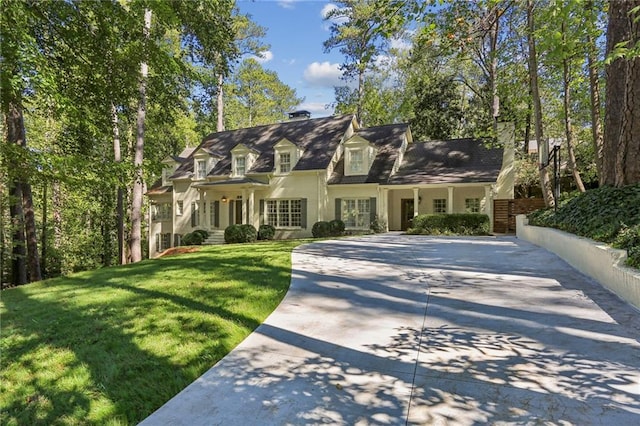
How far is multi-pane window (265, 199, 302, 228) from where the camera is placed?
20109 millimetres

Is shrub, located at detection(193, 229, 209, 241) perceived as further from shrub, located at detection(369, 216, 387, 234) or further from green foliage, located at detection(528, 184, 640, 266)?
green foliage, located at detection(528, 184, 640, 266)

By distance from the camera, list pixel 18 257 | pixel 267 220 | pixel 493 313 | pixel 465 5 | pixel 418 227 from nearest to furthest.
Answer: pixel 493 313, pixel 465 5, pixel 18 257, pixel 418 227, pixel 267 220

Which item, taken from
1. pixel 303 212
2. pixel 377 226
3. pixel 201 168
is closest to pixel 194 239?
pixel 201 168

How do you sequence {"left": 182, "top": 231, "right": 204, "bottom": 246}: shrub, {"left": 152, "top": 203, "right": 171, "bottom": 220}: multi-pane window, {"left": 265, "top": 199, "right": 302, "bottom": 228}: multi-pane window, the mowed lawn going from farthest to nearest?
{"left": 152, "top": 203, "right": 171, "bottom": 220}: multi-pane window < {"left": 182, "top": 231, "right": 204, "bottom": 246}: shrub < {"left": 265, "top": 199, "right": 302, "bottom": 228}: multi-pane window < the mowed lawn

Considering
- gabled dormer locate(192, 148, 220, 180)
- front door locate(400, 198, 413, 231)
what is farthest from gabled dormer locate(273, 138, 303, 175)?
front door locate(400, 198, 413, 231)

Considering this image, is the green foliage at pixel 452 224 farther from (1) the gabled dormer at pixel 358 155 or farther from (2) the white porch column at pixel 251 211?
(2) the white porch column at pixel 251 211

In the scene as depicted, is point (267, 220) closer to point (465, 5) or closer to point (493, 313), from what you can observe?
point (465, 5)

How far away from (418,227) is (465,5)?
10.3 m

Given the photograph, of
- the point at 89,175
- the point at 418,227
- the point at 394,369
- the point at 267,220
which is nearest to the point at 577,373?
the point at 394,369

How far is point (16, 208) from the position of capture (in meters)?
12.5

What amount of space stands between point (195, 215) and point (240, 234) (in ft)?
17.8

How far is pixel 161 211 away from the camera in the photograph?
24.9 meters

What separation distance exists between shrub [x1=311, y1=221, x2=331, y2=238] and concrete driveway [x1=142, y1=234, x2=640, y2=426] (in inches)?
498

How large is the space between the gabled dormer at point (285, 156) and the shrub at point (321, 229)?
3767 millimetres
